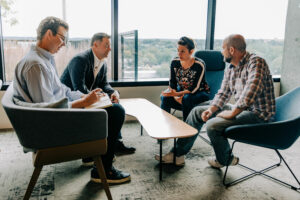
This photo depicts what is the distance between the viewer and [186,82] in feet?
10.1

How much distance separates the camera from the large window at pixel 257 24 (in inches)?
169

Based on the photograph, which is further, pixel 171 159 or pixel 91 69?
pixel 91 69

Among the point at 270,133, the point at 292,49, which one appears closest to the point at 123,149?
the point at 270,133

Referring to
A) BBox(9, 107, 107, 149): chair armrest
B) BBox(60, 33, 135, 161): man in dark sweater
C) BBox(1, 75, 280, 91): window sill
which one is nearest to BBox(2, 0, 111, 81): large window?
BBox(1, 75, 280, 91): window sill

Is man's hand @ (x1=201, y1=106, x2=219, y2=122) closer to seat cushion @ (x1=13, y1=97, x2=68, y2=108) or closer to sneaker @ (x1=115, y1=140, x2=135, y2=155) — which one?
sneaker @ (x1=115, y1=140, x2=135, y2=155)

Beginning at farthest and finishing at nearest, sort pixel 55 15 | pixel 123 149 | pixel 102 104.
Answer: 1. pixel 55 15
2. pixel 123 149
3. pixel 102 104

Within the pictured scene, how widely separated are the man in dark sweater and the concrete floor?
0.52 metres

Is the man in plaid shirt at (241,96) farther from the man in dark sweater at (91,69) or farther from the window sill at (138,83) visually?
the window sill at (138,83)

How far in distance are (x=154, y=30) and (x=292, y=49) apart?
6.87ft

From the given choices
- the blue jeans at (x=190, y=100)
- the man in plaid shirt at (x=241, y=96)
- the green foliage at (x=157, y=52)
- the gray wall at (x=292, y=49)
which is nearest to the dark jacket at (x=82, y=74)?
the blue jeans at (x=190, y=100)

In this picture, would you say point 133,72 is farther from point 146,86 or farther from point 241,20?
point 241,20

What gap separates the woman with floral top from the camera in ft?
9.67

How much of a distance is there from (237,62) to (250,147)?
46.4 inches

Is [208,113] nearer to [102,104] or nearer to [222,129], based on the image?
[222,129]
